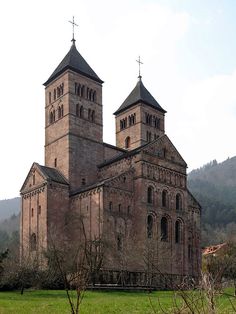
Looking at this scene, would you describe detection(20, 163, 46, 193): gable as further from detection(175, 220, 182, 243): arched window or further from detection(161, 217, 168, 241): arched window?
detection(175, 220, 182, 243): arched window

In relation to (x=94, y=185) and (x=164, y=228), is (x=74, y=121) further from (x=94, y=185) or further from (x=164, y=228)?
(x=164, y=228)

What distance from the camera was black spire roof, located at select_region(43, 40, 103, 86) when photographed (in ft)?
195

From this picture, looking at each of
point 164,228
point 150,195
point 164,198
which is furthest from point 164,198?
point 164,228

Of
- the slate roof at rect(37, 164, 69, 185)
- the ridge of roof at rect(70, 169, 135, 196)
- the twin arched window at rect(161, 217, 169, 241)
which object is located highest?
the slate roof at rect(37, 164, 69, 185)

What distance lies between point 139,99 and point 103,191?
928 inches

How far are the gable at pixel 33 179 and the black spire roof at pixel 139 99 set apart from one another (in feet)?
69.7

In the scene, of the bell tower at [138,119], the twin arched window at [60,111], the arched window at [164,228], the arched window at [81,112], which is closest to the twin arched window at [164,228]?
the arched window at [164,228]

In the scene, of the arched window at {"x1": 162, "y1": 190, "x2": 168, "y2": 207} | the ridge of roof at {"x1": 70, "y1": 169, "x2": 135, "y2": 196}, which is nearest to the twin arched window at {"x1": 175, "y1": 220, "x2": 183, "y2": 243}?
the arched window at {"x1": 162, "y1": 190, "x2": 168, "y2": 207}

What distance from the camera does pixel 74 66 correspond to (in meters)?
59.5

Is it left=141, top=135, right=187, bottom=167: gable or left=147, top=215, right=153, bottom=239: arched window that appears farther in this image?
left=141, top=135, right=187, bottom=167: gable

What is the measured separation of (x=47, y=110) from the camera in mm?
61719

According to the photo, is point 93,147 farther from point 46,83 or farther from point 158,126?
point 158,126

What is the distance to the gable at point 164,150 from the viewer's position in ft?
180

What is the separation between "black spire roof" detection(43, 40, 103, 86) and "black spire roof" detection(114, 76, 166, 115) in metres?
10.3
